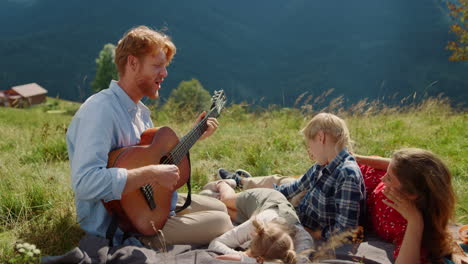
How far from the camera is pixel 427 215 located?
8.62 ft

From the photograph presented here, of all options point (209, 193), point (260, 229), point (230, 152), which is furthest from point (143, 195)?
point (230, 152)

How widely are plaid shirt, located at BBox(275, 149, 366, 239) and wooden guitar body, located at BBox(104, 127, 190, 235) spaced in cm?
128

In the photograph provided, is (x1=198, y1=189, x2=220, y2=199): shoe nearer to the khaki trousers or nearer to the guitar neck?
the khaki trousers

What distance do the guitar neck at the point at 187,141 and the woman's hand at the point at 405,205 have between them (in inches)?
64.0

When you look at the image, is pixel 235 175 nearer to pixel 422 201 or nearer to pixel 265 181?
pixel 265 181

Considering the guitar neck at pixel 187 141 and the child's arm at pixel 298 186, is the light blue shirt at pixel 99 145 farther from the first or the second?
the child's arm at pixel 298 186

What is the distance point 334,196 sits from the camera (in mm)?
3266

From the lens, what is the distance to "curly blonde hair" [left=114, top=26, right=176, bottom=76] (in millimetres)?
2949

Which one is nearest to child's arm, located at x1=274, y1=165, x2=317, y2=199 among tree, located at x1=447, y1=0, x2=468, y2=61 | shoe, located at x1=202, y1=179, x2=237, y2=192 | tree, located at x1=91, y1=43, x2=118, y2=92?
shoe, located at x1=202, y1=179, x2=237, y2=192

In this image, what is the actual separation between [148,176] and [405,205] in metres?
1.72

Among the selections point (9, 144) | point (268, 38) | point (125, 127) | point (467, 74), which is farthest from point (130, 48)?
point (268, 38)

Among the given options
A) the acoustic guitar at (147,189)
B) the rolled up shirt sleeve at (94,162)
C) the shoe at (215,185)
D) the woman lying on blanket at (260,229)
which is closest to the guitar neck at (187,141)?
the acoustic guitar at (147,189)

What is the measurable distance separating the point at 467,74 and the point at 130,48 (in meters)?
80.7

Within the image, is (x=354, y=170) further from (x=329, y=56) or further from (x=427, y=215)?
(x=329, y=56)
